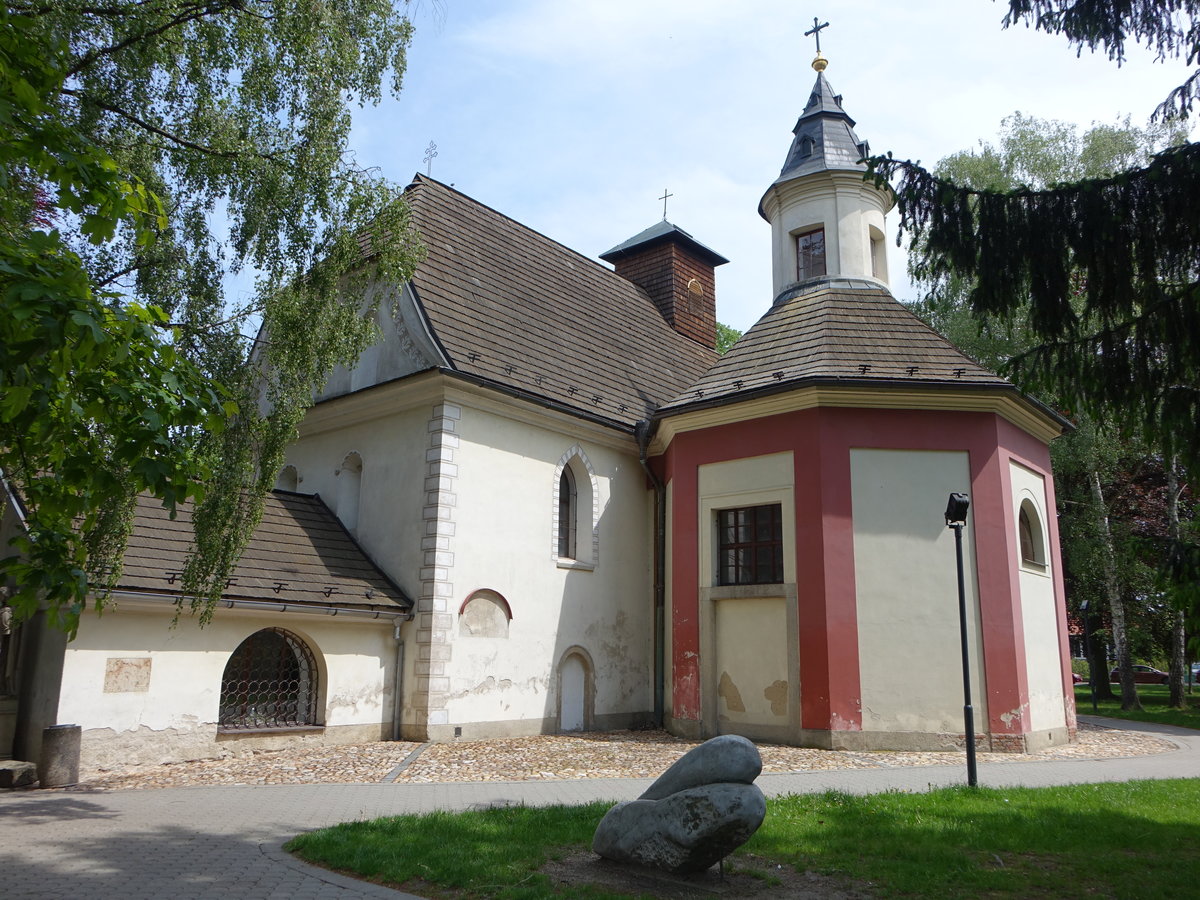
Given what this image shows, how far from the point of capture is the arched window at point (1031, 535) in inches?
625

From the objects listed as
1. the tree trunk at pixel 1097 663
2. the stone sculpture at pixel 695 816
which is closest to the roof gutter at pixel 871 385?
the stone sculpture at pixel 695 816

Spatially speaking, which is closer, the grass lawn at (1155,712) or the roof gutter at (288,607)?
the roof gutter at (288,607)

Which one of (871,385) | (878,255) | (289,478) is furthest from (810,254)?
(289,478)

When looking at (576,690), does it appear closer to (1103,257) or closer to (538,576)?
(538,576)

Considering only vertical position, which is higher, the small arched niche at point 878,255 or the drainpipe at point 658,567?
the small arched niche at point 878,255

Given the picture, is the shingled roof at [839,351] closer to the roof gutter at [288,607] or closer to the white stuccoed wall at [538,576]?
the white stuccoed wall at [538,576]

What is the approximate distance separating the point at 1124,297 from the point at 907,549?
23.9ft

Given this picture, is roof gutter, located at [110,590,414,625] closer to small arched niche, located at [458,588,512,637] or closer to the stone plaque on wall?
the stone plaque on wall

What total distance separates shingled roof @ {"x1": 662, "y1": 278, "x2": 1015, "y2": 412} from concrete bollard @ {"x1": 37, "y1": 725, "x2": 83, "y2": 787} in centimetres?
1030

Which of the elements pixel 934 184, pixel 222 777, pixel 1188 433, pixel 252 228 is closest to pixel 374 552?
pixel 222 777

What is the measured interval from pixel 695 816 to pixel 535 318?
45.0ft

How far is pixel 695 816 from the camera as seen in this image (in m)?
5.74

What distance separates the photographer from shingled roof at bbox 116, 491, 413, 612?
11.8m

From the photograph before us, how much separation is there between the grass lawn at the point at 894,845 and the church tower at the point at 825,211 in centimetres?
1268
